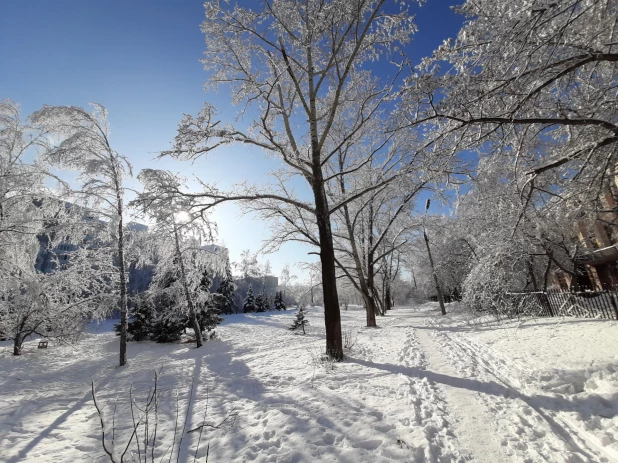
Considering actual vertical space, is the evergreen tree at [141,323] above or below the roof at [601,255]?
below

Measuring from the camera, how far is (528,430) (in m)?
3.39

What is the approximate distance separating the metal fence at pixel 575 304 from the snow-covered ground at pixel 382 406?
1246 mm

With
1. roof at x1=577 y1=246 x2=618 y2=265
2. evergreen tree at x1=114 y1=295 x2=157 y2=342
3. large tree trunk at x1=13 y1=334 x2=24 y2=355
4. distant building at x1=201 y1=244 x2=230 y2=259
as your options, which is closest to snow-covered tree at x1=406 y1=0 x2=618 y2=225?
distant building at x1=201 y1=244 x2=230 y2=259

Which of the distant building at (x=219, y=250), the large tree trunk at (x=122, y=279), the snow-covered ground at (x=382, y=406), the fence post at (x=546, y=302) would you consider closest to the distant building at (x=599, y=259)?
the fence post at (x=546, y=302)

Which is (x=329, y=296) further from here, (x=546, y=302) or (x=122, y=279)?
(x=546, y=302)

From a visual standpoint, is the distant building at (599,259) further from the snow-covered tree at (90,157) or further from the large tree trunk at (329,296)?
the snow-covered tree at (90,157)

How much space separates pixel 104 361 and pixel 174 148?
11.5m

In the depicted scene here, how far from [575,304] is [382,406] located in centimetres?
900

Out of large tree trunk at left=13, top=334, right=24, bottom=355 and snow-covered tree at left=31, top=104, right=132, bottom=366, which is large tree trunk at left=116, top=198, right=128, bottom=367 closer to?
snow-covered tree at left=31, top=104, right=132, bottom=366

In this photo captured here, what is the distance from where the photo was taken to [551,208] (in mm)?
5742

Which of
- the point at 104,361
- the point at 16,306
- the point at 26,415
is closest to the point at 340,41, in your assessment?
the point at 26,415

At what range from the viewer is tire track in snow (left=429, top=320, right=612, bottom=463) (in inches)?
115

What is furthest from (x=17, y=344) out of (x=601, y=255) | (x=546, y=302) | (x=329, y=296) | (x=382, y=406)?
(x=601, y=255)

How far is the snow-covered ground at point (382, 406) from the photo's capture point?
314cm
